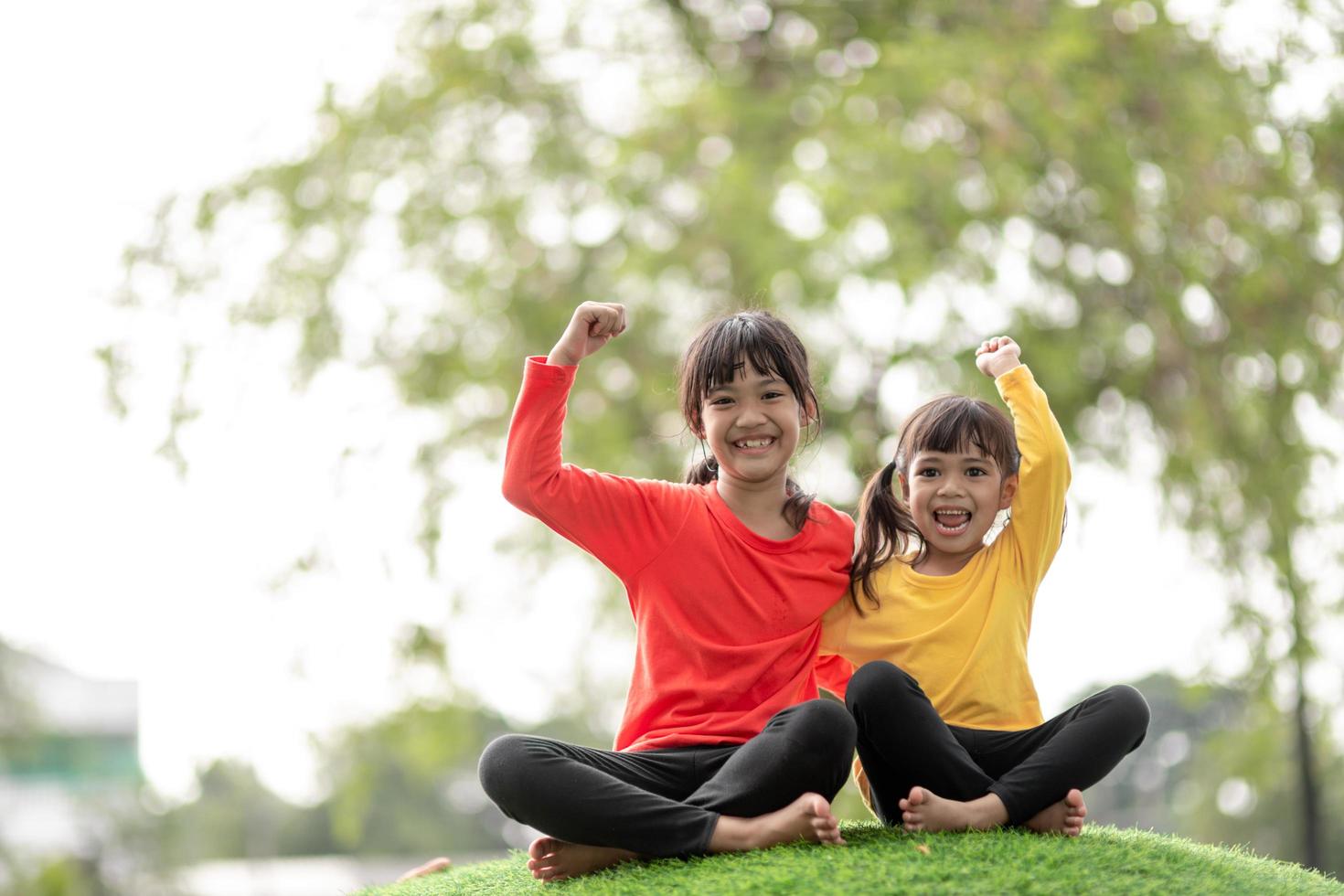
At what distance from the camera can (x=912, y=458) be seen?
3311mm

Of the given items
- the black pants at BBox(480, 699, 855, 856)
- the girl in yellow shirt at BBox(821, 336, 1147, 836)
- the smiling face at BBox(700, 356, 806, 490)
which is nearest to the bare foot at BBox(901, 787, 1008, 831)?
the girl in yellow shirt at BBox(821, 336, 1147, 836)

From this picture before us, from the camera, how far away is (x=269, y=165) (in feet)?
27.4

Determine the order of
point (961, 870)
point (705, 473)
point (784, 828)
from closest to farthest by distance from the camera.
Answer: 1. point (961, 870)
2. point (784, 828)
3. point (705, 473)

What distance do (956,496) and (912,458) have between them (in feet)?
0.47

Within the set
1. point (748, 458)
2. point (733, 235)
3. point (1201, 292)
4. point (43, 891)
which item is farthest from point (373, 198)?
point (43, 891)

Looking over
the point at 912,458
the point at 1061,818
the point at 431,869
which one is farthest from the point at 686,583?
the point at 431,869

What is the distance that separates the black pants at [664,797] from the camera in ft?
9.53

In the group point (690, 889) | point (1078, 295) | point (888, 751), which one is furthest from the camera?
point (1078, 295)

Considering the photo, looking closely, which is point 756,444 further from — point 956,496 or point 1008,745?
point 1008,745

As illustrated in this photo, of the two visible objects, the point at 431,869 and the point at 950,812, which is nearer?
the point at 950,812

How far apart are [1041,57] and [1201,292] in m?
1.64

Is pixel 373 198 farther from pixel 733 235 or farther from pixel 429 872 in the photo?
pixel 429 872

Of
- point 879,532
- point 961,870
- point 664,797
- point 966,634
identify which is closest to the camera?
point 961,870

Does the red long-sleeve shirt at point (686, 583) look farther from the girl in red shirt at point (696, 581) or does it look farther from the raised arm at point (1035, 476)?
the raised arm at point (1035, 476)
